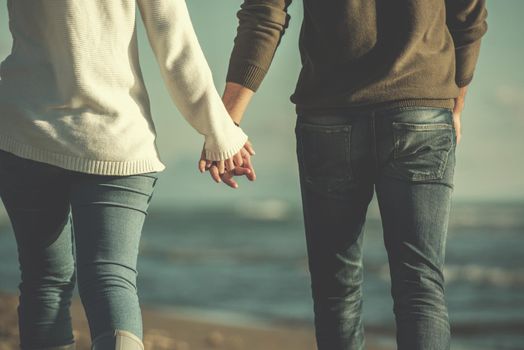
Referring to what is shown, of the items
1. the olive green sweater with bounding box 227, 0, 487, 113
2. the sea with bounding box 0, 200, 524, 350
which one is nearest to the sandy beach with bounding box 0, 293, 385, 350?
the sea with bounding box 0, 200, 524, 350

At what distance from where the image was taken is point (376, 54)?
2117mm

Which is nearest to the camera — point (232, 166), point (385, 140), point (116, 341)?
point (116, 341)

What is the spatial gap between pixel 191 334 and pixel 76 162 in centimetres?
388

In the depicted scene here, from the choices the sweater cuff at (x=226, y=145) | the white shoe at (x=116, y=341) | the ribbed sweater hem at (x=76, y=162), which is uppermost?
the ribbed sweater hem at (x=76, y=162)

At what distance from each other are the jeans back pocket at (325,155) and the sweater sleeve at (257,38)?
25 cm

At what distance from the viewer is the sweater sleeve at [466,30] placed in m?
2.26

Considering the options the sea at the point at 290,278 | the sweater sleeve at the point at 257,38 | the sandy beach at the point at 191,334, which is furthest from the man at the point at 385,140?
the sea at the point at 290,278

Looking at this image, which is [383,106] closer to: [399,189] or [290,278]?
[399,189]

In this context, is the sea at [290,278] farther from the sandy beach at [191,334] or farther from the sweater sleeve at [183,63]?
the sweater sleeve at [183,63]

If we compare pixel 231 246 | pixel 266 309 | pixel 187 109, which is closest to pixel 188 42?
pixel 187 109

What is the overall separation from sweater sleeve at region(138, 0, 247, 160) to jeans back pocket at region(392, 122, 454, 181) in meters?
0.47

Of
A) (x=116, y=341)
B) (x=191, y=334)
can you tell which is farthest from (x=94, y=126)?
(x=191, y=334)

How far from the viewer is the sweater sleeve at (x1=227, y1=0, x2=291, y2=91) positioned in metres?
2.33

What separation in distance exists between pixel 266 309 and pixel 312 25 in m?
6.26
